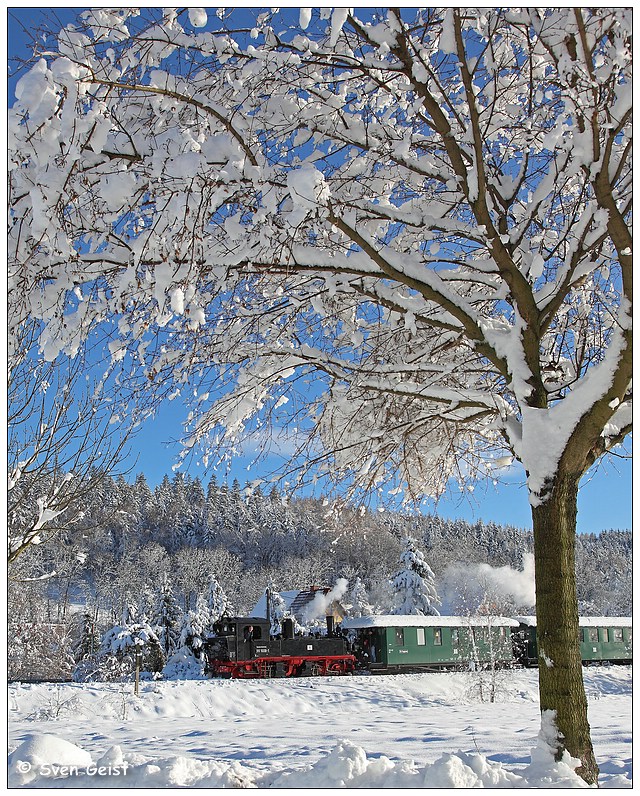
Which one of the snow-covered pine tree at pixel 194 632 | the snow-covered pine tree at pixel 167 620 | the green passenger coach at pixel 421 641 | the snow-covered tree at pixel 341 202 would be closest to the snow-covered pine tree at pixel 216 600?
the snow-covered pine tree at pixel 167 620

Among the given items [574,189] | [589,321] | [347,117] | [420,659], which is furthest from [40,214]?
[420,659]

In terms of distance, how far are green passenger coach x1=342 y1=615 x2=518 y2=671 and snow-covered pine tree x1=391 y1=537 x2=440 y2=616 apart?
25.3 ft

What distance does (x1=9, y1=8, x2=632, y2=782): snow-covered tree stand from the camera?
373 centimetres

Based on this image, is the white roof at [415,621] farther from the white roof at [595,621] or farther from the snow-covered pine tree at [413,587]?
the snow-covered pine tree at [413,587]

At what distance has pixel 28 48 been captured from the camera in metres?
3.76

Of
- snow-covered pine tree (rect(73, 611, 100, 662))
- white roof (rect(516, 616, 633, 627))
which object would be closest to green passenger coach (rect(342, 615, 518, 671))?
white roof (rect(516, 616, 633, 627))

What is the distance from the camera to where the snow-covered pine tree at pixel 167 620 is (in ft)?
99.9

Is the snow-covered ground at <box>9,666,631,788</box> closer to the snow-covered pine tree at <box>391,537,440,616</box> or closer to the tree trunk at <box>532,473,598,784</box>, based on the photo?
the tree trunk at <box>532,473,598,784</box>

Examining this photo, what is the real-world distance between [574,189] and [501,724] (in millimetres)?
8088

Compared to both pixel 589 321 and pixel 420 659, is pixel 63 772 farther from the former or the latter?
pixel 420 659

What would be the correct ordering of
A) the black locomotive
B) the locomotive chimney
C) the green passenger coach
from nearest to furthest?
the black locomotive, the green passenger coach, the locomotive chimney

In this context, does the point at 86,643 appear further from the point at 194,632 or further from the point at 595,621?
the point at 595,621

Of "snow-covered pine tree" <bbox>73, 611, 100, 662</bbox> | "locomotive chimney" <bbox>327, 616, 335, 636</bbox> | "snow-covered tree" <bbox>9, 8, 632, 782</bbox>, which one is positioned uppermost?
"snow-covered tree" <bbox>9, 8, 632, 782</bbox>

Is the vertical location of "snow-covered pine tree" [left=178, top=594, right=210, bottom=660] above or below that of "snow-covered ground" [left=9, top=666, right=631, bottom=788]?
below
